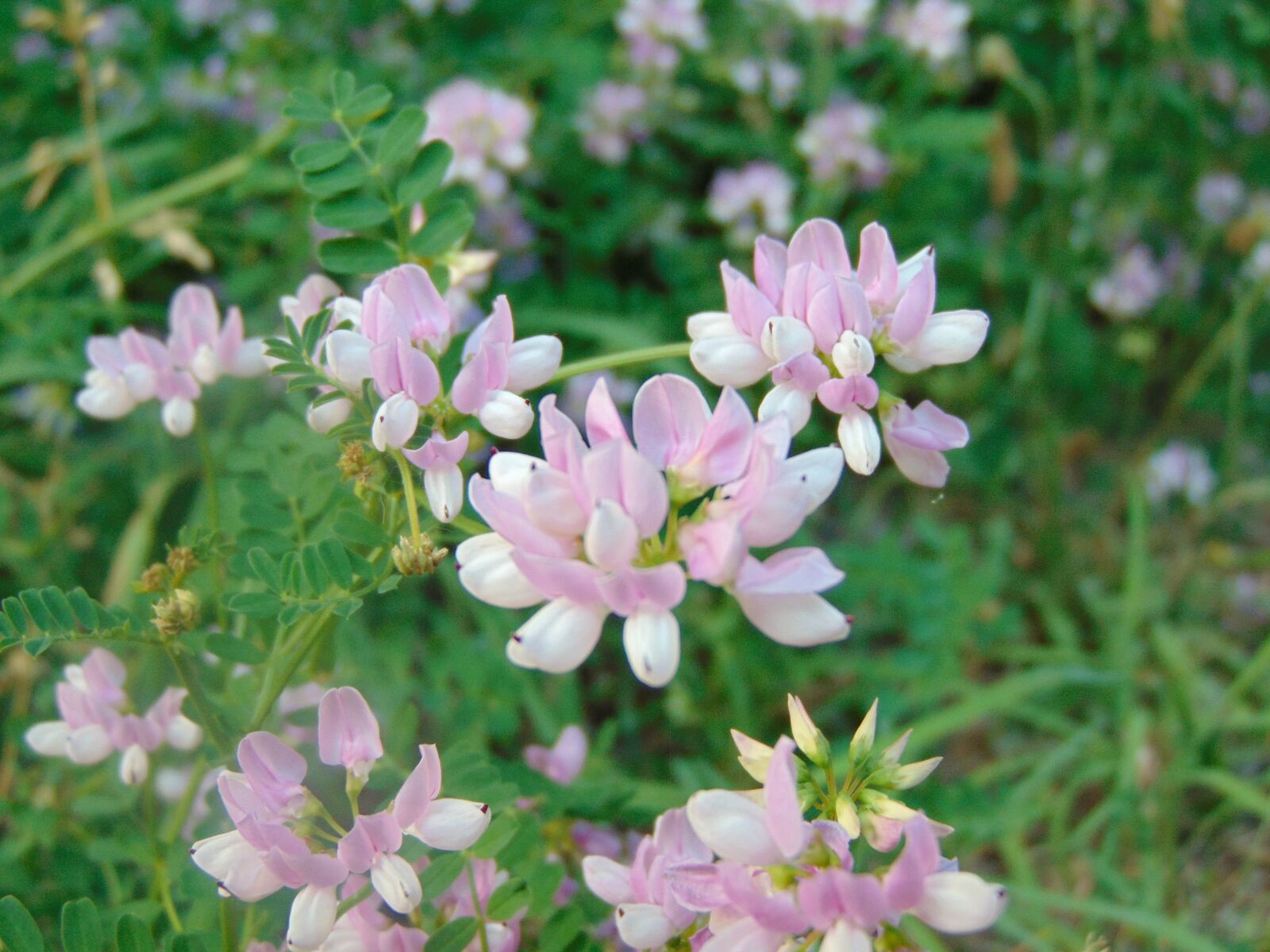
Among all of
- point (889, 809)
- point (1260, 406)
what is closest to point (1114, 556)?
point (1260, 406)

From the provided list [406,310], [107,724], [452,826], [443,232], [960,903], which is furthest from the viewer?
[443,232]

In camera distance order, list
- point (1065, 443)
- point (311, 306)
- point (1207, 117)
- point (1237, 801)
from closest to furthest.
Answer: point (311, 306), point (1237, 801), point (1065, 443), point (1207, 117)

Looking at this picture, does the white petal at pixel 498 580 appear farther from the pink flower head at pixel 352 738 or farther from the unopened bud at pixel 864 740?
the unopened bud at pixel 864 740

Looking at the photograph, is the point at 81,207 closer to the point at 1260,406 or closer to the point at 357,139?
the point at 357,139

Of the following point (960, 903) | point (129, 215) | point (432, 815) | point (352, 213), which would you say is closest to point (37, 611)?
point (432, 815)

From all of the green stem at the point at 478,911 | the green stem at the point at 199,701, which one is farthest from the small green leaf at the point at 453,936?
the green stem at the point at 199,701

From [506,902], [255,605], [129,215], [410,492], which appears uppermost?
[410,492]

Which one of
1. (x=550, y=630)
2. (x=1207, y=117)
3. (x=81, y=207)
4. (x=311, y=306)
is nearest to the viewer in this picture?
(x=550, y=630)

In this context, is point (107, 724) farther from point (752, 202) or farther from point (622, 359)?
point (752, 202)
